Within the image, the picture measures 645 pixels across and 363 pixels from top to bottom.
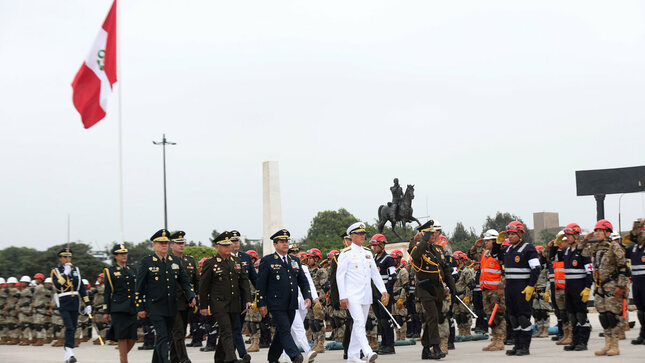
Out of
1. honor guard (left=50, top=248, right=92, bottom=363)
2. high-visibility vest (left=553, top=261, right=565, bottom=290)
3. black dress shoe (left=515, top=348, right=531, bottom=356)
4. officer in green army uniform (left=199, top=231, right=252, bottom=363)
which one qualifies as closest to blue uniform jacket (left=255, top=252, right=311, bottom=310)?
officer in green army uniform (left=199, top=231, right=252, bottom=363)

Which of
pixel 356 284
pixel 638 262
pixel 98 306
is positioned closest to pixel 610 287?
pixel 638 262

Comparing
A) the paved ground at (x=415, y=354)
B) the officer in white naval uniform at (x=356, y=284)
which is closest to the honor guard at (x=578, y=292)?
the paved ground at (x=415, y=354)

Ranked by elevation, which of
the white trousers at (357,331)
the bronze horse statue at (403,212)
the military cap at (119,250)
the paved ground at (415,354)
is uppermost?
the bronze horse statue at (403,212)

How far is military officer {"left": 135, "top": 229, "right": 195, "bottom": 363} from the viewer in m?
11.9

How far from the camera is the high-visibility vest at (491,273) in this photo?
15.1 m

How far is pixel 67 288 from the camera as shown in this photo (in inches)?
656

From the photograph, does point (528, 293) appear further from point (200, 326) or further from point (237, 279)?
point (200, 326)

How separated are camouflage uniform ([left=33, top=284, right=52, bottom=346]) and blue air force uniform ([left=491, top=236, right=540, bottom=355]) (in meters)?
13.1

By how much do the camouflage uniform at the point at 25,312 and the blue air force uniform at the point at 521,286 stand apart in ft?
46.6

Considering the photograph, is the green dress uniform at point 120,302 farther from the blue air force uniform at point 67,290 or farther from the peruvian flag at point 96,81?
the peruvian flag at point 96,81

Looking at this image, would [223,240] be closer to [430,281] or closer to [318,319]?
[430,281]

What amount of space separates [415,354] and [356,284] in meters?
2.59

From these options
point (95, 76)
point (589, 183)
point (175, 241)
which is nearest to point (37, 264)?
point (589, 183)

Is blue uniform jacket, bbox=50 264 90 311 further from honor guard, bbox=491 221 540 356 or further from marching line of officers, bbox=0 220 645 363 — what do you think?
honor guard, bbox=491 221 540 356
